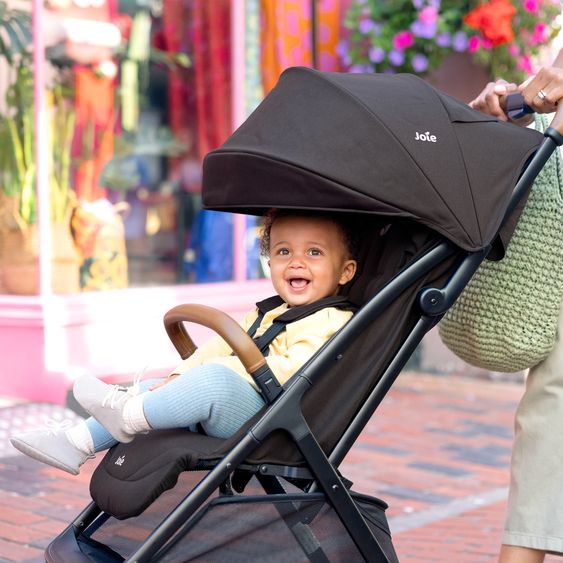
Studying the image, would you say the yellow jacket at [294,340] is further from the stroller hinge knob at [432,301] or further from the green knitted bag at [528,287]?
the green knitted bag at [528,287]

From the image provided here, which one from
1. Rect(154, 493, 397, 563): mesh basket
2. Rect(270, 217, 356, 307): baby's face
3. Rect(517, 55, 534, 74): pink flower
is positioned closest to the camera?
Rect(154, 493, 397, 563): mesh basket

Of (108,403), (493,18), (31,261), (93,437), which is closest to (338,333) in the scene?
(108,403)

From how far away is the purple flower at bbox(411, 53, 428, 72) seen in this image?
23.6 feet

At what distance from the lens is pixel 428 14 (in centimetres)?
703

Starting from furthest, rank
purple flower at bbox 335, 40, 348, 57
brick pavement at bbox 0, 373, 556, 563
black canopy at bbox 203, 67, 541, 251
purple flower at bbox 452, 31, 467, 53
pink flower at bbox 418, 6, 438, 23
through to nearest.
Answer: purple flower at bbox 335, 40, 348, 57
purple flower at bbox 452, 31, 467, 53
pink flower at bbox 418, 6, 438, 23
brick pavement at bbox 0, 373, 556, 563
black canopy at bbox 203, 67, 541, 251

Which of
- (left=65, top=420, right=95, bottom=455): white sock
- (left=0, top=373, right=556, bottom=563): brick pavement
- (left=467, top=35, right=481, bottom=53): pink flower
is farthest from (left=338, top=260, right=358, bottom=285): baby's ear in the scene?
(left=467, top=35, right=481, bottom=53): pink flower

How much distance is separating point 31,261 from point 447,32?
9.89 ft

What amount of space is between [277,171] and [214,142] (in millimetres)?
4573

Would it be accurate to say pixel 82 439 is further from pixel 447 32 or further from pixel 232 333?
pixel 447 32

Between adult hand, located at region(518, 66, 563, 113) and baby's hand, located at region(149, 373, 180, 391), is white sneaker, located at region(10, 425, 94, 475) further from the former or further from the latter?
adult hand, located at region(518, 66, 563, 113)

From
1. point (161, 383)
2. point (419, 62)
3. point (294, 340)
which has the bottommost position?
point (161, 383)

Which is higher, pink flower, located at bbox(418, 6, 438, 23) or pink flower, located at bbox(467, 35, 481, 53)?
pink flower, located at bbox(418, 6, 438, 23)

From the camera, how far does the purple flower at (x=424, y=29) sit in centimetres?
706

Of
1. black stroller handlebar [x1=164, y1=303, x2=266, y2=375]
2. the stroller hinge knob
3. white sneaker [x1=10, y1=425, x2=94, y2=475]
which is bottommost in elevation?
white sneaker [x1=10, y1=425, x2=94, y2=475]
